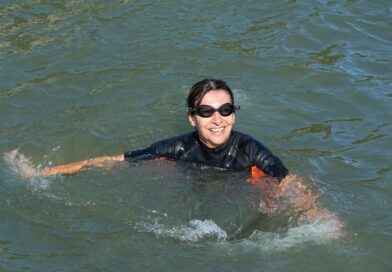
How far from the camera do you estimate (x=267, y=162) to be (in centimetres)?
652

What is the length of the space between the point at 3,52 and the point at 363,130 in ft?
17.0

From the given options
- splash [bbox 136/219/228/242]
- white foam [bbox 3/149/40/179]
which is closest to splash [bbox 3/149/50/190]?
white foam [bbox 3/149/40/179]

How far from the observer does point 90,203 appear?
662cm

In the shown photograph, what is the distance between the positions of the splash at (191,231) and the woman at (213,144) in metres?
0.73

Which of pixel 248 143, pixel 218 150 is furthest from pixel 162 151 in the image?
pixel 248 143

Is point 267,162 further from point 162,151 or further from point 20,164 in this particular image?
point 20,164

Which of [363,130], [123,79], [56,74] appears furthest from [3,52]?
[363,130]

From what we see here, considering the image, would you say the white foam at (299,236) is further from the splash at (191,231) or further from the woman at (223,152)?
the splash at (191,231)

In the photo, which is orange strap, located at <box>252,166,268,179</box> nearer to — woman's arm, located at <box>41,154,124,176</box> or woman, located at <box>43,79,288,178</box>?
woman, located at <box>43,79,288,178</box>

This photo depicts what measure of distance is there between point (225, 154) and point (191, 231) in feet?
3.05

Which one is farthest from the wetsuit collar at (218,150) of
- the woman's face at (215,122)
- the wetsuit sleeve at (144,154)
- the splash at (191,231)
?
the splash at (191,231)

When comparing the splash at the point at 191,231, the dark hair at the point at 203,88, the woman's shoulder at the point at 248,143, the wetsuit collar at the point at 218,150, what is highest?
the dark hair at the point at 203,88

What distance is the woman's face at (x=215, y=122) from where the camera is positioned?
614 centimetres

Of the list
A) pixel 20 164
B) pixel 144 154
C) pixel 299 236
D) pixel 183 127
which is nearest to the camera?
pixel 299 236
